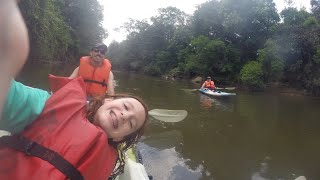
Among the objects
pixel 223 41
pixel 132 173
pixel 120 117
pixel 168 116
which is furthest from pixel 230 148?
pixel 223 41

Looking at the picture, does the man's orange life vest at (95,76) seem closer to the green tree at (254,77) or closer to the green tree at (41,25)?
the green tree at (41,25)

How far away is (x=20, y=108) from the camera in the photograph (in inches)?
47.8

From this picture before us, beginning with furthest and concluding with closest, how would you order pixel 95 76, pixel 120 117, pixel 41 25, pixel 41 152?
pixel 41 25
pixel 95 76
pixel 120 117
pixel 41 152

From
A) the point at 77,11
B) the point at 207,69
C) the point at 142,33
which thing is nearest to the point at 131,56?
the point at 142,33

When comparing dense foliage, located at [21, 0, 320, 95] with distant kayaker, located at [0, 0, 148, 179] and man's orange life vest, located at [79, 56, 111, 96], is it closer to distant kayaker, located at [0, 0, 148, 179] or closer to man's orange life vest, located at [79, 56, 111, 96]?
man's orange life vest, located at [79, 56, 111, 96]

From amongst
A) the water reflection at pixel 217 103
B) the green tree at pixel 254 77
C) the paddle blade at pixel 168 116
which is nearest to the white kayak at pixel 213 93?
the water reflection at pixel 217 103

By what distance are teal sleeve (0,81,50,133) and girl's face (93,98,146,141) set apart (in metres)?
0.29

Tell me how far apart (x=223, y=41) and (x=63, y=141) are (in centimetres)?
3181

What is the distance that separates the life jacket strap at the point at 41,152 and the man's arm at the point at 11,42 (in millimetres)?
625

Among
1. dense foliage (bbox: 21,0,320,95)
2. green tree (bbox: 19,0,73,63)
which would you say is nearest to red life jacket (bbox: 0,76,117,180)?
green tree (bbox: 19,0,73,63)

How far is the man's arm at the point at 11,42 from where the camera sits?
1.66 ft

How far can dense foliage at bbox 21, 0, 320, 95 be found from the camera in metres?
25.5

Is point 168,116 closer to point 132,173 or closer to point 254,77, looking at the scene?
point 132,173

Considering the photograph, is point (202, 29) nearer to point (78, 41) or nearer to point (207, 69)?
point (207, 69)
